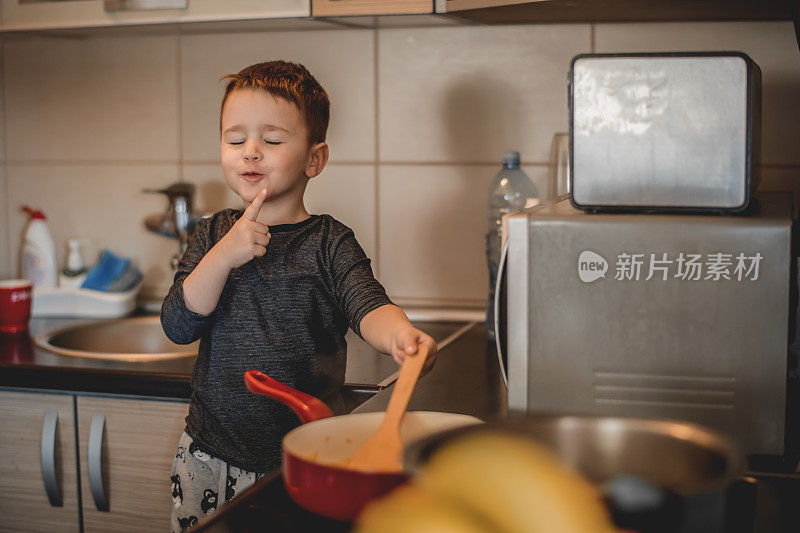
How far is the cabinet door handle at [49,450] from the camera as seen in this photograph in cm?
140

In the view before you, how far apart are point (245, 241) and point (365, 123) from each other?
768mm

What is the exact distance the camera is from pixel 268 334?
117 cm

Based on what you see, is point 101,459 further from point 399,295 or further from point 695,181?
point 695,181

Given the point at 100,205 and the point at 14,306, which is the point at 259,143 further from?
the point at 100,205

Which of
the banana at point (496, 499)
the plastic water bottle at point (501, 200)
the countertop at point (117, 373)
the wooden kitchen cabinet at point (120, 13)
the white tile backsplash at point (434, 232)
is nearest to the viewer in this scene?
the banana at point (496, 499)

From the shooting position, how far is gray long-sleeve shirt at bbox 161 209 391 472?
45.8 inches

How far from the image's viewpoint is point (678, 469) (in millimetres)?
536

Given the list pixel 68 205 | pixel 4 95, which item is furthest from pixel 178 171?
pixel 4 95

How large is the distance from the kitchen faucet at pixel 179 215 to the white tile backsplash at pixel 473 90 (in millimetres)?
442

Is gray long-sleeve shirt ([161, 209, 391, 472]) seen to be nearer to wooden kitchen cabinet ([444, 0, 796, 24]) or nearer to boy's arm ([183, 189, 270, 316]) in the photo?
boy's arm ([183, 189, 270, 316])

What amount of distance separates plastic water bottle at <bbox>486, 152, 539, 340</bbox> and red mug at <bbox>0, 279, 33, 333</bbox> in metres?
0.92

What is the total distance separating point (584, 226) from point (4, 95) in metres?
1.66

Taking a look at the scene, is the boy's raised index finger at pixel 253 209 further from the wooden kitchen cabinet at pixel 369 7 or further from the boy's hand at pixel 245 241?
the wooden kitchen cabinet at pixel 369 7

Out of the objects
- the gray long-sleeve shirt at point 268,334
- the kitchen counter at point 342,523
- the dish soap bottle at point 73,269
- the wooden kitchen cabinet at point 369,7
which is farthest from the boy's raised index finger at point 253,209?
the dish soap bottle at point 73,269
